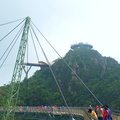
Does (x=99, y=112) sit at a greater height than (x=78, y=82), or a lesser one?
lesser

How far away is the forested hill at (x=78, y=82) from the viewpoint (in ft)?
321

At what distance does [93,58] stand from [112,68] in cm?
868

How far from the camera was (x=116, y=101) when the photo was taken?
292 feet

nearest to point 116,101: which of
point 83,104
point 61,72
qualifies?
point 83,104

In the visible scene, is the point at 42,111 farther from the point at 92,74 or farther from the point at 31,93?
the point at 92,74

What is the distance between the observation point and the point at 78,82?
369 feet

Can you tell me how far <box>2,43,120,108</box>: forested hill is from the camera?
97.8 m

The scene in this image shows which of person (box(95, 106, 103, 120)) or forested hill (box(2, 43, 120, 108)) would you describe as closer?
person (box(95, 106, 103, 120))

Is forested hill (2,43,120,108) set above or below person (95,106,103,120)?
above

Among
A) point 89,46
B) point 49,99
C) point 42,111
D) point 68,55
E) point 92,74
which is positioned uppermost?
point 89,46

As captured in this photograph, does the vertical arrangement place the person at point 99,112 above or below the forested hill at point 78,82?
below

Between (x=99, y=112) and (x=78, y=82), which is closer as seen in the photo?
(x=99, y=112)

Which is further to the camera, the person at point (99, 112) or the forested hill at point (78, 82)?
the forested hill at point (78, 82)

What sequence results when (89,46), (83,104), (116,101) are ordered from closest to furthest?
(116,101)
(83,104)
(89,46)
